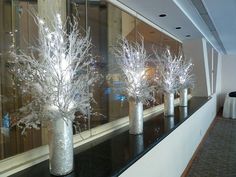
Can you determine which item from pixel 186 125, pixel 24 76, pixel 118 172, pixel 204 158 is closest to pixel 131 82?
pixel 118 172

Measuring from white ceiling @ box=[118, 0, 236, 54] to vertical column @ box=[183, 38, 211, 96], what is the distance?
352 mm

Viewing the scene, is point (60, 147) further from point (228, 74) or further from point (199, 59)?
point (228, 74)

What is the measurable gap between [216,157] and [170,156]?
2.01 meters

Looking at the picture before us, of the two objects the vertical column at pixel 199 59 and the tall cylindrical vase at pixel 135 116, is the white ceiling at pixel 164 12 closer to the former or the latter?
the vertical column at pixel 199 59

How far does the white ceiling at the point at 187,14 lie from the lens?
2936 mm

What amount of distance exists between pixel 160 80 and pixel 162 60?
357 mm

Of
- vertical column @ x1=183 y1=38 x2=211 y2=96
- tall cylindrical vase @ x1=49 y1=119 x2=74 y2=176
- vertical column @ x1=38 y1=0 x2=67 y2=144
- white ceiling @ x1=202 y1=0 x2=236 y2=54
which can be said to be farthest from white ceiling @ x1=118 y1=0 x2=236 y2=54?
tall cylindrical vase @ x1=49 y1=119 x2=74 y2=176

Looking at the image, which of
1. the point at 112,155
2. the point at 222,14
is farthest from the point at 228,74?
the point at 112,155

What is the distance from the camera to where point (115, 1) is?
266 cm

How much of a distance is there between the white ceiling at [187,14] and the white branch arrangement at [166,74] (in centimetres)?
60

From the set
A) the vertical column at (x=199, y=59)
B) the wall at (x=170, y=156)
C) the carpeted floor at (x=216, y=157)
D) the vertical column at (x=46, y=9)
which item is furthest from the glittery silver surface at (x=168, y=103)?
the vertical column at (x=199, y=59)

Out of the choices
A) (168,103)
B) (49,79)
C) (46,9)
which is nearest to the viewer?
(49,79)

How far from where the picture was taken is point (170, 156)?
8.94 ft

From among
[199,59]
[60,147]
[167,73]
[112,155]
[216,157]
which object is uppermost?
[199,59]
